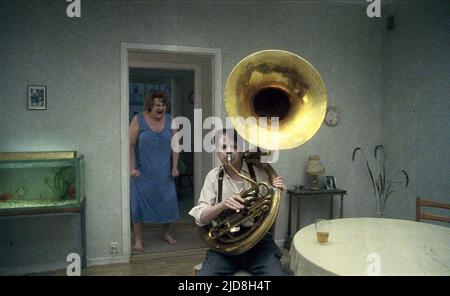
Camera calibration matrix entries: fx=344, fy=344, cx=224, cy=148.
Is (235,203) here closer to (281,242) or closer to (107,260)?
(107,260)

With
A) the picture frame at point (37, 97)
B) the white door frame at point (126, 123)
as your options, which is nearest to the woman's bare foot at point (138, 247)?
the white door frame at point (126, 123)

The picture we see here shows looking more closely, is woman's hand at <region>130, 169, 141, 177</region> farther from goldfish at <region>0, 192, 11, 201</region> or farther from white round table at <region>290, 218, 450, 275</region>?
white round table at <region>290, 218, 450, 275</region>

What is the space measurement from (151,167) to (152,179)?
0.11 m

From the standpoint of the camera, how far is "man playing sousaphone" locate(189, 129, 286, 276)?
1.60 meters

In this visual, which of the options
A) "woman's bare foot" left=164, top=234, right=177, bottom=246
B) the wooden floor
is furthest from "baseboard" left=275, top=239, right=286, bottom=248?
"woman's bare foot" left=164, top=234, right=177, bottom=246

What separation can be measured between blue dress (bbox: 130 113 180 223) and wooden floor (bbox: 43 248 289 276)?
340mm

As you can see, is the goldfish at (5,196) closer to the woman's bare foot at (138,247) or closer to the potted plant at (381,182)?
the woman's bare foot at (138,247)

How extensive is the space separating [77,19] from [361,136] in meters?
2.94

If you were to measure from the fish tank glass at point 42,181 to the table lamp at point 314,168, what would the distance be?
2.05m

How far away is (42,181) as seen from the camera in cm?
266

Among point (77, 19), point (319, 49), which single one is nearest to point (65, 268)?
point (77, 19)

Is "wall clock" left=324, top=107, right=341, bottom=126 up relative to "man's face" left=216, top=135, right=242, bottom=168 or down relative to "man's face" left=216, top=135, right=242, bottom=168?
up

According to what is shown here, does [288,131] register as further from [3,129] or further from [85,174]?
[3,129]

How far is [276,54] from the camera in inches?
67.5
